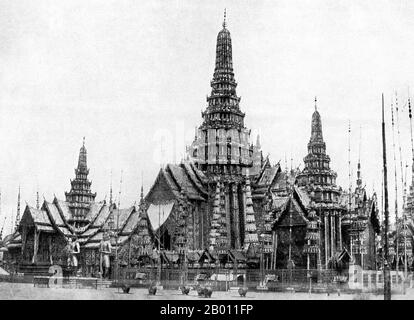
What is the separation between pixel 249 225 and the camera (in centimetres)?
5044

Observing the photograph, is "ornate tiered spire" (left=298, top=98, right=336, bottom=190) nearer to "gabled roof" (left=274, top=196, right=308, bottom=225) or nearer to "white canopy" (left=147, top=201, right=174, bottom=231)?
"gabled roof" (left=274, top=196, right=308, bottom=225)

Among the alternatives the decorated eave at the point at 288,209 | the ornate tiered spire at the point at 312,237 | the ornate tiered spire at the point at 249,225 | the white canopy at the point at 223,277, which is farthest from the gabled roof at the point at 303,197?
the white canopy at the point at 223,277

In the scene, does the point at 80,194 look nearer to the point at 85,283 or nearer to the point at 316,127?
the point at 316,127

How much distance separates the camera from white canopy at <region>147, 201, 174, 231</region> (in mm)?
52812

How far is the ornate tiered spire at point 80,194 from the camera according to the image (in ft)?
212

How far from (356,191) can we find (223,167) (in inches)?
Answer: 462

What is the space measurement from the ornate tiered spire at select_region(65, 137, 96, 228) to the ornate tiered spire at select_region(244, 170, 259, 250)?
20.2 meters

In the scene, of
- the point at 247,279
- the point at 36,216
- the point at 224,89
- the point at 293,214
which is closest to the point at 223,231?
the point at 293,214

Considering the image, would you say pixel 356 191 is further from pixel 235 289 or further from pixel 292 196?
pixel 235 289

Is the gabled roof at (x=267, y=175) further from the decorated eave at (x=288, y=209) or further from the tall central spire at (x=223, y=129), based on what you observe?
the decorated eave at (x=288, y=209)

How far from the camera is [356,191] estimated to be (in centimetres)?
5053

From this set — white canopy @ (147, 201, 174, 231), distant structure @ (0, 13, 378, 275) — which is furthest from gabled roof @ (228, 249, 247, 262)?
white canopy @ (147, 201, 174, 231)

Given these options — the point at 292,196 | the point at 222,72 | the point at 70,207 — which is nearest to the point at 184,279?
the point at 292,196
